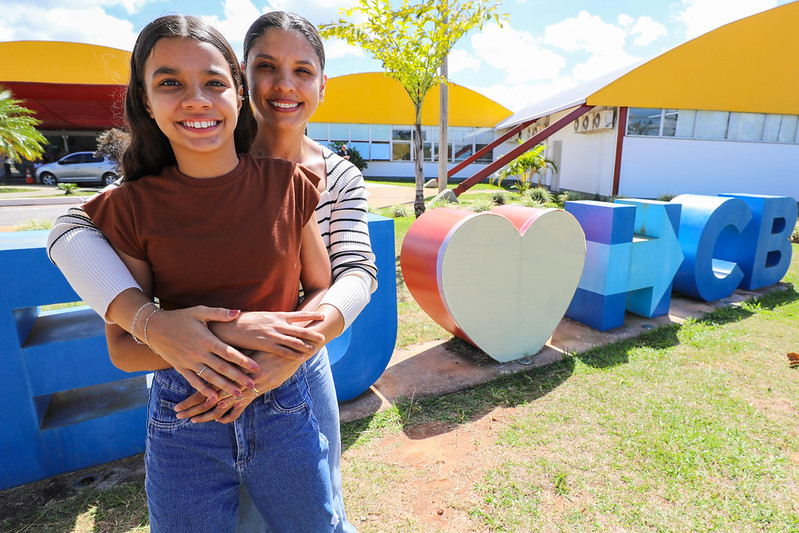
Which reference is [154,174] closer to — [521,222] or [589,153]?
[521,222]

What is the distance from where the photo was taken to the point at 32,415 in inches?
98.3

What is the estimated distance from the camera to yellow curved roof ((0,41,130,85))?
20750mm

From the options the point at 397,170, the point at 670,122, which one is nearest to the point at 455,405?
the point at 670,122

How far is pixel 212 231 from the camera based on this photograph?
115 cm

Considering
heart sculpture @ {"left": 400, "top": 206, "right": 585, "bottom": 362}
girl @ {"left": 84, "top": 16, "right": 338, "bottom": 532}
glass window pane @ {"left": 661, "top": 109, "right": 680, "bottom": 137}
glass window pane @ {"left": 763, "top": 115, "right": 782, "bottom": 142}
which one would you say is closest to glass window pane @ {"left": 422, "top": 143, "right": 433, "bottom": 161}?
glass window pane @ {"left": 661, "top": 109, "right": 680, "bottom": 137}

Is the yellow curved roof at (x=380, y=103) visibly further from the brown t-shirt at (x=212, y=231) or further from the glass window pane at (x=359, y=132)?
the brown t-shirt at (x=212, y=231)

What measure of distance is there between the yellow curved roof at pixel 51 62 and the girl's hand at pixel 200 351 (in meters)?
24.5

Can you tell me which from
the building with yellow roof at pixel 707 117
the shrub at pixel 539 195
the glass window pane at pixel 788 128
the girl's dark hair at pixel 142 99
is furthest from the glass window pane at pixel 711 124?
the girl's dark hair at pixel 142 99

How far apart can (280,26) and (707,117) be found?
63.2 feet

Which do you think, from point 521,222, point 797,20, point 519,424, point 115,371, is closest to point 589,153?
point 797,20

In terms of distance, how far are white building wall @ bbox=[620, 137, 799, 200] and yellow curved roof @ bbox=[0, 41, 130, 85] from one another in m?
22.2

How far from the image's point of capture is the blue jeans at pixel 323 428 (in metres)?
1.42

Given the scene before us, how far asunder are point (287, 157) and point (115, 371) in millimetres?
1964

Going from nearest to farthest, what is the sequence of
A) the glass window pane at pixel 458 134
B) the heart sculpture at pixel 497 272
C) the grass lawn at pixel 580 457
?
1. the grass lawn at pixel 580 457
2. the heart sculpture at pixel 497 272
3. the glass window pane at pixel 458 134
